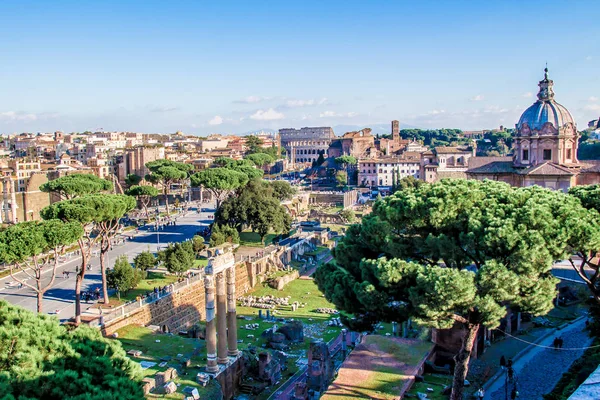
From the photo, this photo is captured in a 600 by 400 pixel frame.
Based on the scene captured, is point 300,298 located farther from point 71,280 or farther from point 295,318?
point 71,280

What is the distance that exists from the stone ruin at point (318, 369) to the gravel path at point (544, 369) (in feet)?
16.3

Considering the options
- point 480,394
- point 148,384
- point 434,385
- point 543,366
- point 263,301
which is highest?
point 148,384

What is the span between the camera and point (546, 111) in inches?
1289

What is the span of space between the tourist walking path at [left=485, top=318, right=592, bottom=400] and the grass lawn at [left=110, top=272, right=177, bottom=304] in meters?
15.5

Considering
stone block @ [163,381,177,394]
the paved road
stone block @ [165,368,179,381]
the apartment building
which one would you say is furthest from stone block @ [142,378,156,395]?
the apartment building

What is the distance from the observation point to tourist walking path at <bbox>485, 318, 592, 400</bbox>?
16375mm

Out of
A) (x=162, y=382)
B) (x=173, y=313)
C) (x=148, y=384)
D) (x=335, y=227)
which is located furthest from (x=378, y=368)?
(x=335, y=227)

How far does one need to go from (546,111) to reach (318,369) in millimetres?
23506

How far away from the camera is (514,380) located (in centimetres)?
1677

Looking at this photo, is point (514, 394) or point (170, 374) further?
point (170, 374)

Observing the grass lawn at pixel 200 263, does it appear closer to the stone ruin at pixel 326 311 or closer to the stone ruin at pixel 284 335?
the stone ruin at pixel 326 311

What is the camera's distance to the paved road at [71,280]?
22.9 metres

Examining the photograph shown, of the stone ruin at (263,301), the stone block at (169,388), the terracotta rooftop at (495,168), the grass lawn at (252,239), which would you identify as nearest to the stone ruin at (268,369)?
the stone block at (169,388)

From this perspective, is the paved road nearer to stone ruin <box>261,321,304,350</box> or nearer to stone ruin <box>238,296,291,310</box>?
stone ruin <box>238,296,291,310</box>
